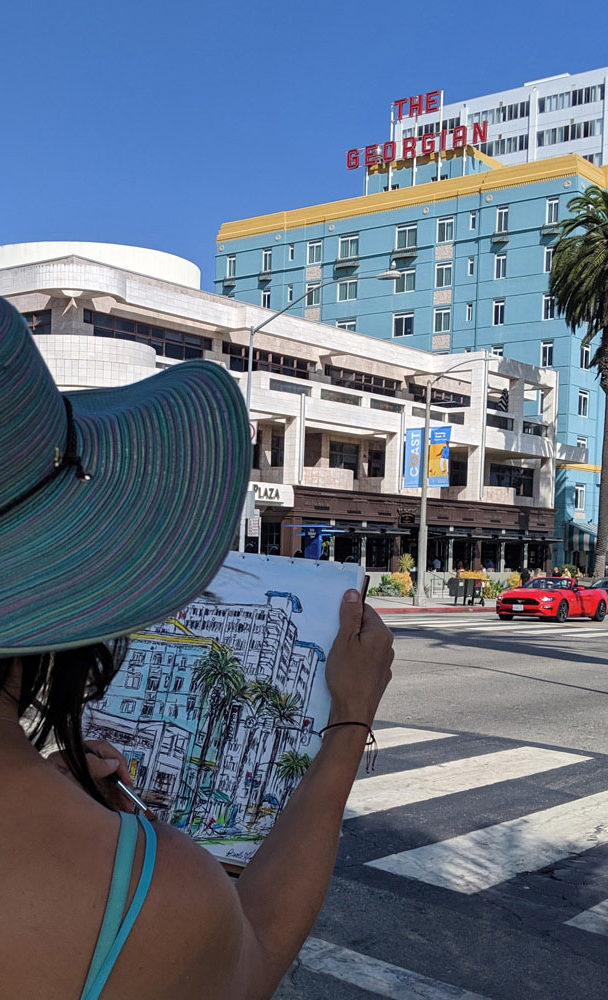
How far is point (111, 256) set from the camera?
44.6 meters

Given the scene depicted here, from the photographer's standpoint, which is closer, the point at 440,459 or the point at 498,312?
the point at 440,459

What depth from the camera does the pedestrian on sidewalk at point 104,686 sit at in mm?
1092

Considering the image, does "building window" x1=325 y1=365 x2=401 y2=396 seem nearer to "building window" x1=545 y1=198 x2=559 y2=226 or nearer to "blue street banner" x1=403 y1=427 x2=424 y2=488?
"blue street banner" x1=403 y1=427 x2=424 y2=488

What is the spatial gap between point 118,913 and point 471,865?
5005 millimetres

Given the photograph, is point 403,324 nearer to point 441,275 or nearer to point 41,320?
point 441,275

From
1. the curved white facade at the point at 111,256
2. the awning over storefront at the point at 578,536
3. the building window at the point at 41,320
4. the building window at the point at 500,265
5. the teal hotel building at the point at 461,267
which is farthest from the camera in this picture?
the building window at the point at 500,265

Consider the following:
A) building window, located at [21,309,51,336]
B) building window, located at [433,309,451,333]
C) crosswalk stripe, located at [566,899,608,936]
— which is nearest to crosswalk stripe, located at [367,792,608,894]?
crosswalk stripe, located at [566,899,608,936]

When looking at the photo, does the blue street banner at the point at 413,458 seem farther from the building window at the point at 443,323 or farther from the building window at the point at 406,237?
the building window at the point at 406,237

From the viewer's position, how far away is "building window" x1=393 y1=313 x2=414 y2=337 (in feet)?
226

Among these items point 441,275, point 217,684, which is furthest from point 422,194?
point 217,684

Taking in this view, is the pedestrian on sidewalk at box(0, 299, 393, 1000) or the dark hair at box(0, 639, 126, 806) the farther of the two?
the dark hair at box(0, 639, 126, 806)

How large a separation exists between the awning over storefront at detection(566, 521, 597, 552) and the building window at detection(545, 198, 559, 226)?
19059 mm

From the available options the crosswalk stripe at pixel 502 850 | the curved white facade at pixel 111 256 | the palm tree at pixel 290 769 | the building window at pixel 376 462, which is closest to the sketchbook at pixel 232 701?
the palm tree at pixel 290 769

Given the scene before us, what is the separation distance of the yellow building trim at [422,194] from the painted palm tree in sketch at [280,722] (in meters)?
66.0
